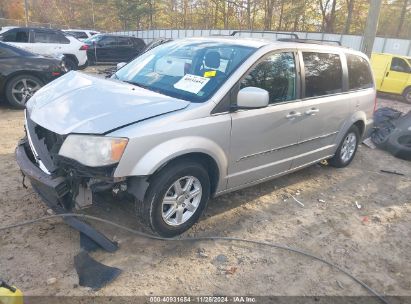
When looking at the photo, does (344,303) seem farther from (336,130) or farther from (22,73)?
(22,73)

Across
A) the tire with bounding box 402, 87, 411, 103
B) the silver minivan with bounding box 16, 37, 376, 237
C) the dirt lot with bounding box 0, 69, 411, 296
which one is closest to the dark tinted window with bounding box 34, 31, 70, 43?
the dirt lot with bounding box 0, 69, 411, 296

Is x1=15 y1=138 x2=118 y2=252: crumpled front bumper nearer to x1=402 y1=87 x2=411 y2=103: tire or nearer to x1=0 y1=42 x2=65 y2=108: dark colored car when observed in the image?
x1=0 y1=42 x2=65 y2=108: dark colored car

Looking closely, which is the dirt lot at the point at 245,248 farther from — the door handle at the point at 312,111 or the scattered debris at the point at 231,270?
the door handle at the point at 312,111

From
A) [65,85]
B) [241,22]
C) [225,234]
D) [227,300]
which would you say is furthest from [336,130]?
[241,22]

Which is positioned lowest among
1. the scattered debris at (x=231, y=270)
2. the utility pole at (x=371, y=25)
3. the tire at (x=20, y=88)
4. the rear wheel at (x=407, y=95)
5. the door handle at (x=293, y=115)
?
the rear wheel at (x=407, y=95)

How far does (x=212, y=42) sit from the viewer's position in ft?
13.4

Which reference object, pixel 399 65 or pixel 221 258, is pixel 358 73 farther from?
pixel 399 65

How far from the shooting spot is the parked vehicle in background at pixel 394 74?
1388 centimetres

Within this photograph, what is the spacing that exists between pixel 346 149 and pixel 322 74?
5.37 ft

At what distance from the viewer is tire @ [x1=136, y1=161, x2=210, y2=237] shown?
3.07 m

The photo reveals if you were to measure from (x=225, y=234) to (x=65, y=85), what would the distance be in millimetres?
2208

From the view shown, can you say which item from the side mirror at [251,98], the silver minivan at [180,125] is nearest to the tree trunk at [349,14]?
the silver minivan at [180,125]

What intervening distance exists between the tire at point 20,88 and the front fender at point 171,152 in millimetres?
5779

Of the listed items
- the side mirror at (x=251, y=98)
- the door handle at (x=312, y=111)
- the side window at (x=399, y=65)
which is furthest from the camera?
the side window at (x=399, y=65)
